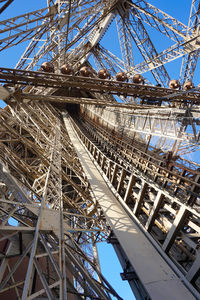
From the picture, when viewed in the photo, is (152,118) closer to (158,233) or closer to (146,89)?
(146,89)

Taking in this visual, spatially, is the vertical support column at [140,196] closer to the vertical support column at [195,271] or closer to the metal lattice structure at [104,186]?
the metal lattice structure at [104,186]

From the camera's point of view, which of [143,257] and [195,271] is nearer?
[195,271]

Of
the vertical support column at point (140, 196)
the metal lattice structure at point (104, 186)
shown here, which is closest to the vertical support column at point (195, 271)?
the metal lattice structure at point (104, 186)

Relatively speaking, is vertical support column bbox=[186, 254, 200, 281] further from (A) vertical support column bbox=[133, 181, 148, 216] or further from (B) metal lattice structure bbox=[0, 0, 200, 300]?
(A) vertical support column bbox=[133, 181, 148, 216]

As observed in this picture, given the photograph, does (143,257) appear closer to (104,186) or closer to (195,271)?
(195,271)

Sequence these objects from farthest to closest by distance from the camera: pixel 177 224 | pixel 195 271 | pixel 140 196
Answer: pixel 140 196
pixel 177 224
pixel 195 271

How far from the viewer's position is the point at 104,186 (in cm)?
882

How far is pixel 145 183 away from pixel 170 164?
6.69 ft

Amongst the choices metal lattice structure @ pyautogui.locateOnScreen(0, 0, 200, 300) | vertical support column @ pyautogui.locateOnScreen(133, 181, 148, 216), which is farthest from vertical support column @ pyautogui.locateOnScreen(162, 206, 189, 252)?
vertical support column @ pyautogui.locateOnScreen(133, 181, 148, 216)

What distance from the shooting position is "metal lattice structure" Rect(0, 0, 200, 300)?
3.72m

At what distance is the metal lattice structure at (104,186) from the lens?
3721 millimetres

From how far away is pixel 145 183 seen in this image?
19.4 feet

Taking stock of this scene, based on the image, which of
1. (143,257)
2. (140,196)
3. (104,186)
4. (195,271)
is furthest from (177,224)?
(104,186)

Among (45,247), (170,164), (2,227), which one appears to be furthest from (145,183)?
(2,227)
